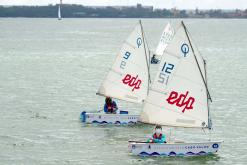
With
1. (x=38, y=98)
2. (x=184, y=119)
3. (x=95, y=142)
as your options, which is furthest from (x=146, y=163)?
(x=38, y=98)

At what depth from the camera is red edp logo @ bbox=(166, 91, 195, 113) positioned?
42.2 metres

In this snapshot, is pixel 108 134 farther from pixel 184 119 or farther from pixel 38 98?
pixel 38 98

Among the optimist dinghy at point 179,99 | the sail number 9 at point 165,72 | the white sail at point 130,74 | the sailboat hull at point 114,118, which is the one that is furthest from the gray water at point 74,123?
the sail number 9 at point 165,72

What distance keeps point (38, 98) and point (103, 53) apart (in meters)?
73.1

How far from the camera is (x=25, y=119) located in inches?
2160

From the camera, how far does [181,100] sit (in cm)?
4238

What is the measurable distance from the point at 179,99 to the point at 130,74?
11115mm

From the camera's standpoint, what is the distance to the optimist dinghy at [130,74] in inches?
2068

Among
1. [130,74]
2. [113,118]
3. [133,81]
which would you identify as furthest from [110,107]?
[130,74]

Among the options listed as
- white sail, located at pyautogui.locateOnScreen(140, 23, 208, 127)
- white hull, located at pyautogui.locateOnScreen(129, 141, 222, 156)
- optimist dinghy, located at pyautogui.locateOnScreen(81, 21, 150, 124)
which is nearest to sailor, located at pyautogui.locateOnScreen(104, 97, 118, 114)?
optimist dinghy, located at pyautogui.locateOnScreen(81, 21, 150, 124)

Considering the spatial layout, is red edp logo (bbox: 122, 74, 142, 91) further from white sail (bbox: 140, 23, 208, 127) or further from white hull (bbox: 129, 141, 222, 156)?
white hull (bbox: 129, 141, 222, 156)

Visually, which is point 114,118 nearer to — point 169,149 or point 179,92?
point 179,92

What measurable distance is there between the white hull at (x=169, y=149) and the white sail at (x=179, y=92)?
1538 mm

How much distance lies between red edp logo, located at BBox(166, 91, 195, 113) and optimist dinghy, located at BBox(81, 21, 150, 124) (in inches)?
418
